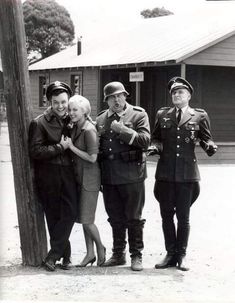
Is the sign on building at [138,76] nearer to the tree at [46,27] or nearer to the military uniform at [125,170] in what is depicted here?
the military uniform at [125,170]

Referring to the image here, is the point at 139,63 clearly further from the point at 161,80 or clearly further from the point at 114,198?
the point at 114,198

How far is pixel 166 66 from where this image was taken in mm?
19781

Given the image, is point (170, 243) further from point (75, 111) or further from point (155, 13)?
A: point (155, 13)

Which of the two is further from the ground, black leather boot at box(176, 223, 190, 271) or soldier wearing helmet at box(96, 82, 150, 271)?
soldier wearing helmet at box(96, 82, 150, 271)

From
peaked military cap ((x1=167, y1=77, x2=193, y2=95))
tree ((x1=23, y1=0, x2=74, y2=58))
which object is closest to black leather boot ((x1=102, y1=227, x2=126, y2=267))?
peaked military cap ((x1=167, y1=77, x2=193, y2=95))

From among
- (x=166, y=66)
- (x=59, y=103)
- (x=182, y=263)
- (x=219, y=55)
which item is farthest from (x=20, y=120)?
(x=166, y=66)

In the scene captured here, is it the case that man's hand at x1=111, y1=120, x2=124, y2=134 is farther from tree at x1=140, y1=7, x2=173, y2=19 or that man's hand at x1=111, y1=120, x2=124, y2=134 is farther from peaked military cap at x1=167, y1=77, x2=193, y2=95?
tree at x1=140, y1=7, x2=173, y2=19

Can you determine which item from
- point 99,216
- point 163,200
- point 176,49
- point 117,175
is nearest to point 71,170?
point 117,175

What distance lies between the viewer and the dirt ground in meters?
5.05

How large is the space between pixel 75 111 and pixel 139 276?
5.27ft

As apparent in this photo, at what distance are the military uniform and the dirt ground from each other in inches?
17.6

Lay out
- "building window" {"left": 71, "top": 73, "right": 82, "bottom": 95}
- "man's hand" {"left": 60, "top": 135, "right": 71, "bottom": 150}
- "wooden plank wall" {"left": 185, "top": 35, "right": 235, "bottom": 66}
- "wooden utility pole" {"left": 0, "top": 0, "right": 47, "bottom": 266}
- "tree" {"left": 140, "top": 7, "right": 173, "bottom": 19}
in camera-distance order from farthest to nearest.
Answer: "tree" {"left": 140, "top": 7, "right": 173, "bottom": 19}
"building window" {"left": 71, "top": 73, "right": 82, "bottom": 95}
"wooden plank wall" {"left": 185, "top": 35, "right": 235, "bottom": 66}
"man's hand" {"left": 60, "top": 135, "right": 71, "bottom": 150}
"wooden utility pole" {"left": 0, "top": 0, "right": 47, "bottom": 266}

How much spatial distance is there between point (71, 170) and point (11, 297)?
139 centimetres

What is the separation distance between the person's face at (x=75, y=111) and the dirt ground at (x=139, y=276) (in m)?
1.41
